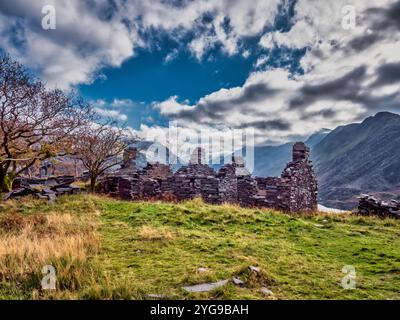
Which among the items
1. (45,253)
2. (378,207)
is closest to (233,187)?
(378,207)

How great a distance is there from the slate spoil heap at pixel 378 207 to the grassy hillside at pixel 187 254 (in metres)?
3.08

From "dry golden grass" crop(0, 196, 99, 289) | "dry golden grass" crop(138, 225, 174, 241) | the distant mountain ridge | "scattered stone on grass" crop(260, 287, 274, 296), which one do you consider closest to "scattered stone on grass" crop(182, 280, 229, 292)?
"scattered stone on grass" crop(260, 287, 274, 296)

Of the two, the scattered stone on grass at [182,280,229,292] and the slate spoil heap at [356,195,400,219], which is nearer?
the scattered stone on grass at [182,280,229,292]

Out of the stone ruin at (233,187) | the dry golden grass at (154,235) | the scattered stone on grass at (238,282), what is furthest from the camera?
the stone ruin at (233,187)

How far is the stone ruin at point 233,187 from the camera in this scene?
63.1ft

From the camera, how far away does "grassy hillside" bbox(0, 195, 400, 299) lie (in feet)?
17.7

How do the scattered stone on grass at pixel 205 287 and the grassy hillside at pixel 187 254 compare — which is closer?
the scattered stone on grass at pixel 205 287

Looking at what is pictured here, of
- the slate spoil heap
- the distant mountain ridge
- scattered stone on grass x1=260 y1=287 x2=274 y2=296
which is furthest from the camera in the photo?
the distant mountain ridge

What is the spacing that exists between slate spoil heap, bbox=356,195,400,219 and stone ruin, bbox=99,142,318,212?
11.7ft

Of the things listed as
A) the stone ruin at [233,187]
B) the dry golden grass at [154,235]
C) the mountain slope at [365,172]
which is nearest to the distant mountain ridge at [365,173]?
the mountain slope at [365,172]

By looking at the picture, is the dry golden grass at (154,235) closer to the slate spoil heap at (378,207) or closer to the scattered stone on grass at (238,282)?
the scattered stone on grass at (238,282)

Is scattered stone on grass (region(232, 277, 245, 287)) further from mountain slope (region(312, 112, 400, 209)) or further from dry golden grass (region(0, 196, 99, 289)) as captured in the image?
mountain slope (region(312, 112, 400, 209))
